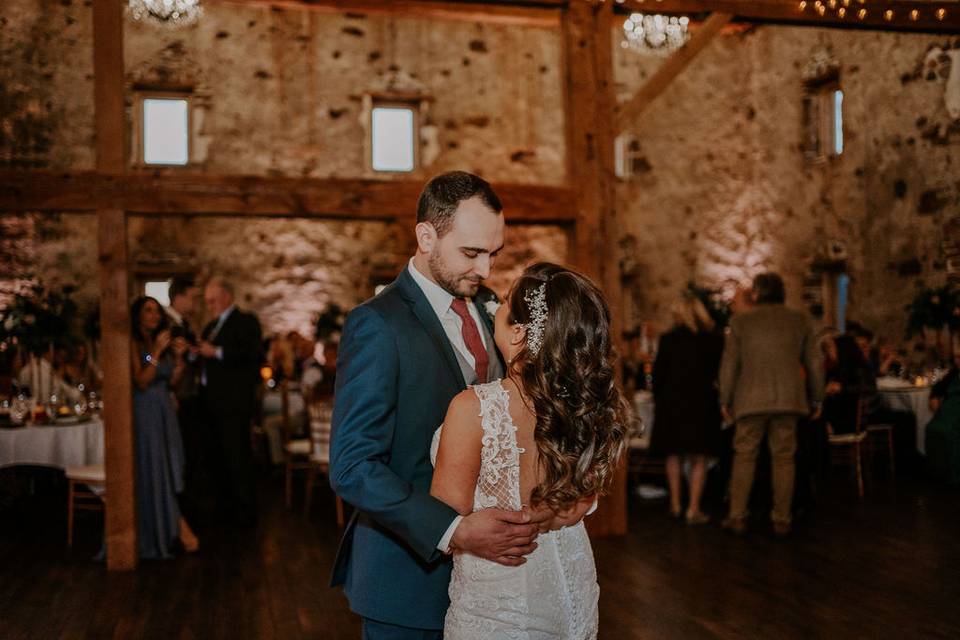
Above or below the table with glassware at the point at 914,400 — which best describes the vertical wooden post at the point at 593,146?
above

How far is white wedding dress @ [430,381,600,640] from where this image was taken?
170 centimetres

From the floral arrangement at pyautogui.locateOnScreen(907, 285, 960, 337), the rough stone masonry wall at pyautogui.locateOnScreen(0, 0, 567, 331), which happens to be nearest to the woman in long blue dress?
the rough stone masonry wall at pyautogui.locateOnScreen(0, 0, 567, 331)

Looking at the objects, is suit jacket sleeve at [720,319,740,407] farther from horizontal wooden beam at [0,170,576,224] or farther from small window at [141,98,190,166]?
small window at [141,98,190,166]

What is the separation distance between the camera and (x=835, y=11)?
580 cm

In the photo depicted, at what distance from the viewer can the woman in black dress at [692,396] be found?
19.2 ft

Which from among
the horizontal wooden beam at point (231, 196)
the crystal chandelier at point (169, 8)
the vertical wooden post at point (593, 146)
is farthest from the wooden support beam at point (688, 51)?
the crystal chandelier at point (169, 8)

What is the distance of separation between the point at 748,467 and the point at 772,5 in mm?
2953

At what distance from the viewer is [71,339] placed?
925cm

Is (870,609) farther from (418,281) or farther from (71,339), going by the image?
(71,339)

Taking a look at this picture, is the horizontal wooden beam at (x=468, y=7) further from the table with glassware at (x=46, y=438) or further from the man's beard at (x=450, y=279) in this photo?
the man's beard at (x=450, y=279)

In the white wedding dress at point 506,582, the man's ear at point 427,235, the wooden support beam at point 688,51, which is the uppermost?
the wooden support beam at point 688,51

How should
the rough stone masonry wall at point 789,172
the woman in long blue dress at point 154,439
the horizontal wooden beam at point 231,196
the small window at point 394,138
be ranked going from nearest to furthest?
the horizontal wooden beam at point 231,196, the woman in long blue dress at point 154,439, the rough stone masonry wall at point 789,172, the small window at point 394,138

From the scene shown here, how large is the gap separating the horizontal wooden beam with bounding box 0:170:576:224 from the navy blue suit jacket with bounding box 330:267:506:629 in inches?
124

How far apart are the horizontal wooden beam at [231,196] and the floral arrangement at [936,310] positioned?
15.4ft
